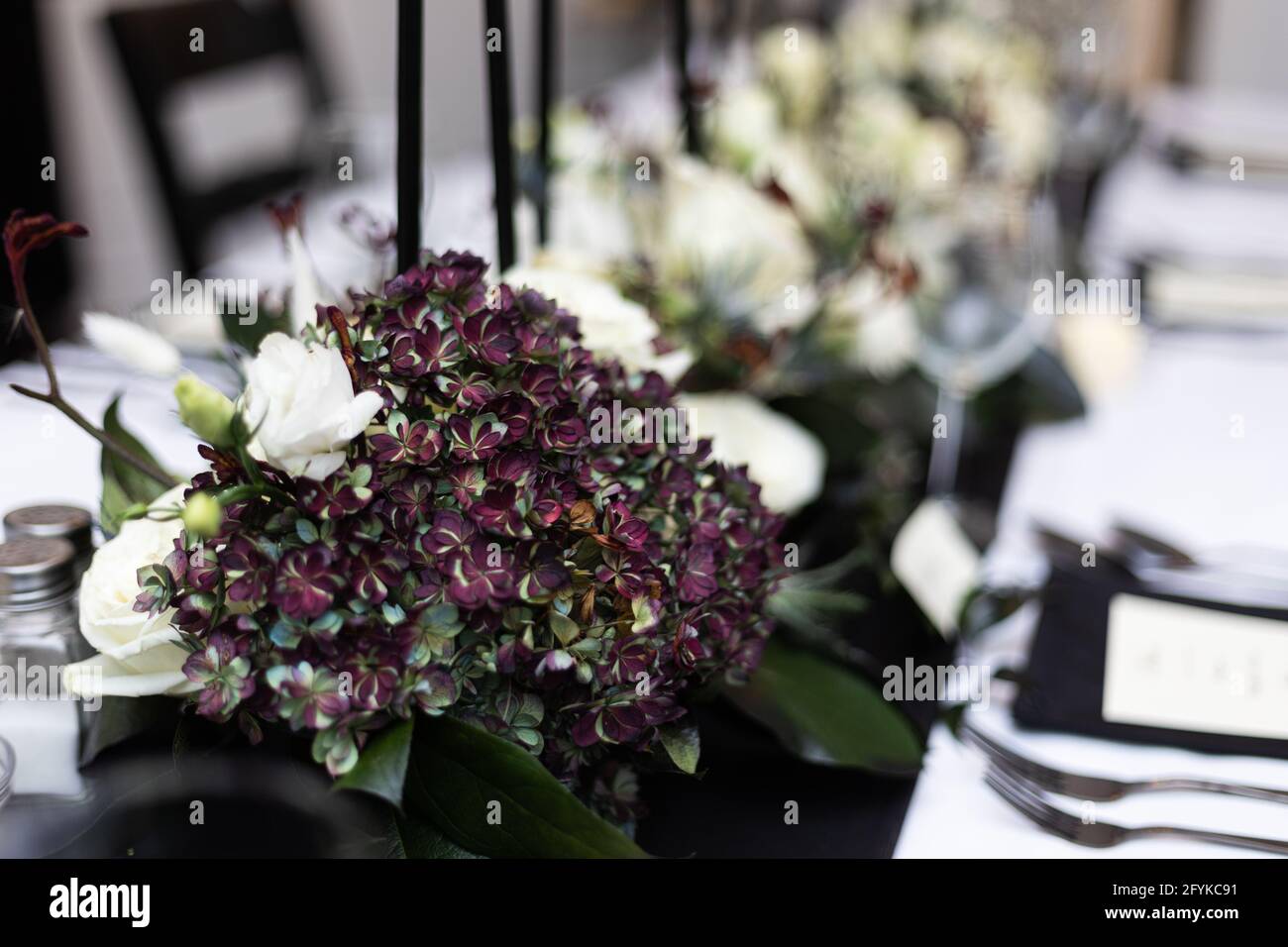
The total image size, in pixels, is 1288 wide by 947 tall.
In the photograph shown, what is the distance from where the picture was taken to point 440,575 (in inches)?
19.6

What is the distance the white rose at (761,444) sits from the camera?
80 cm

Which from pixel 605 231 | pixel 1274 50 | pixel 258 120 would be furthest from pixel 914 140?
pixel 1274 50

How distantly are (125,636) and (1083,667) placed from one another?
548mm

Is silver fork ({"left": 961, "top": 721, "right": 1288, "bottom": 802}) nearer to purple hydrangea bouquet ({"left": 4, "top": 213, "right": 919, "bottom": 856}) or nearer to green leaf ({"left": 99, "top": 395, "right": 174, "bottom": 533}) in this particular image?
purple hydrangea bouquet ({"left": 4, "top": 213, "right": 919, "bottom": 856})

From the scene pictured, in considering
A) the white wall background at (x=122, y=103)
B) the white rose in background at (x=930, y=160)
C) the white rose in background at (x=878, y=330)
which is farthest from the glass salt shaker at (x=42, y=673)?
the white wall background at (x=122, y=103)

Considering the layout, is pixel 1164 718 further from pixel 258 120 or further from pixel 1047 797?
pixel 258 120

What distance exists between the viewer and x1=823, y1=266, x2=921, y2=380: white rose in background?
1009mm

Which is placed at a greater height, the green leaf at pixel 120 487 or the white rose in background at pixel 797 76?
the white rose in background at pixel 797 76

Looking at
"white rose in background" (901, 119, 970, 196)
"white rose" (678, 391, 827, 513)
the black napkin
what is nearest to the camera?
the black napkin

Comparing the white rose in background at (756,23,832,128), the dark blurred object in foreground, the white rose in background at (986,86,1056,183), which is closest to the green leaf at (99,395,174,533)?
the white rose in background at (756,23,832,128)

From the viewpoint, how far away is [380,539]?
50cm

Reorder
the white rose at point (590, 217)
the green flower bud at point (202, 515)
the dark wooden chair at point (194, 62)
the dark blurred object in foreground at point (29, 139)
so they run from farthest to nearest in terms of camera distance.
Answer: the dark blurred object in foreground at point (29, 139) → the dark wooden chair at point (194, 62) → the white rose at point (590, 217) → the green flower bud at point (202, 515)

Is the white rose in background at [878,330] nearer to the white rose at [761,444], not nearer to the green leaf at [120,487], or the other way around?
the white rose at [761,444]

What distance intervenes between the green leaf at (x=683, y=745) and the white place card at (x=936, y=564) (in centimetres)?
31
